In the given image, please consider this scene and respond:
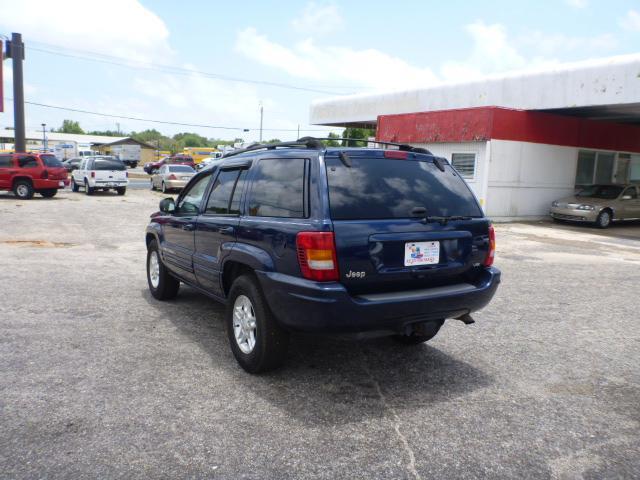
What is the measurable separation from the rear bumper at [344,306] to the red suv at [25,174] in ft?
68.2

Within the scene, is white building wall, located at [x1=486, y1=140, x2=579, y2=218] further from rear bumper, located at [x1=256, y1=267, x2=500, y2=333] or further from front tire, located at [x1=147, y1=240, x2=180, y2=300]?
rear bumper, located at [x1=256, y1=267, x2=500, y2=333]

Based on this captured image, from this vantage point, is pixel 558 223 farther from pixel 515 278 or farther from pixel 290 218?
pixel 290 218

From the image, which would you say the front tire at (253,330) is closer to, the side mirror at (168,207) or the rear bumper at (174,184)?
the side mirror at (168,207)

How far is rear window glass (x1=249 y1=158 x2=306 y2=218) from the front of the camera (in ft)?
12.8

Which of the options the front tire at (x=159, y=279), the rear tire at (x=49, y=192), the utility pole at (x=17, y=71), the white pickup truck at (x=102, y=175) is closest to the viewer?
the front tire at (x=159, y=279)

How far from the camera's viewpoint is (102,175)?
2453 centimetres

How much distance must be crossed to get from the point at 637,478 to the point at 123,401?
127 inches

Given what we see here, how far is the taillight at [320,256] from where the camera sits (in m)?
3.55

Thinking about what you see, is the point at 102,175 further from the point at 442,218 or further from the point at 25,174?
the point at 442,218

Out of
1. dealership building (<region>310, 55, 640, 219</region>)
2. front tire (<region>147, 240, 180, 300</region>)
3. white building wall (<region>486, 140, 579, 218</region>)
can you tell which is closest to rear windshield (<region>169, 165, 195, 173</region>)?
dealership building (<region>310, 55, 640, 219</region>)

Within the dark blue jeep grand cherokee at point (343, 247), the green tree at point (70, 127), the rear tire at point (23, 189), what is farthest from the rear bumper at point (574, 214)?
the green tree at point (70, 127)

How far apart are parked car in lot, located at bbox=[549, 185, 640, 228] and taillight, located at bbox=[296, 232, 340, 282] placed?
16736 mm

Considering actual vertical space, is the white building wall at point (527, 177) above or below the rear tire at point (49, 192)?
above

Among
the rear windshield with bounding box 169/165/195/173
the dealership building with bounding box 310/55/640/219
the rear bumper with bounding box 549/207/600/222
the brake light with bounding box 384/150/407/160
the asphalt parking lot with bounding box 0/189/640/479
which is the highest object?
the dealership building with bounding box 310/55/640/219
